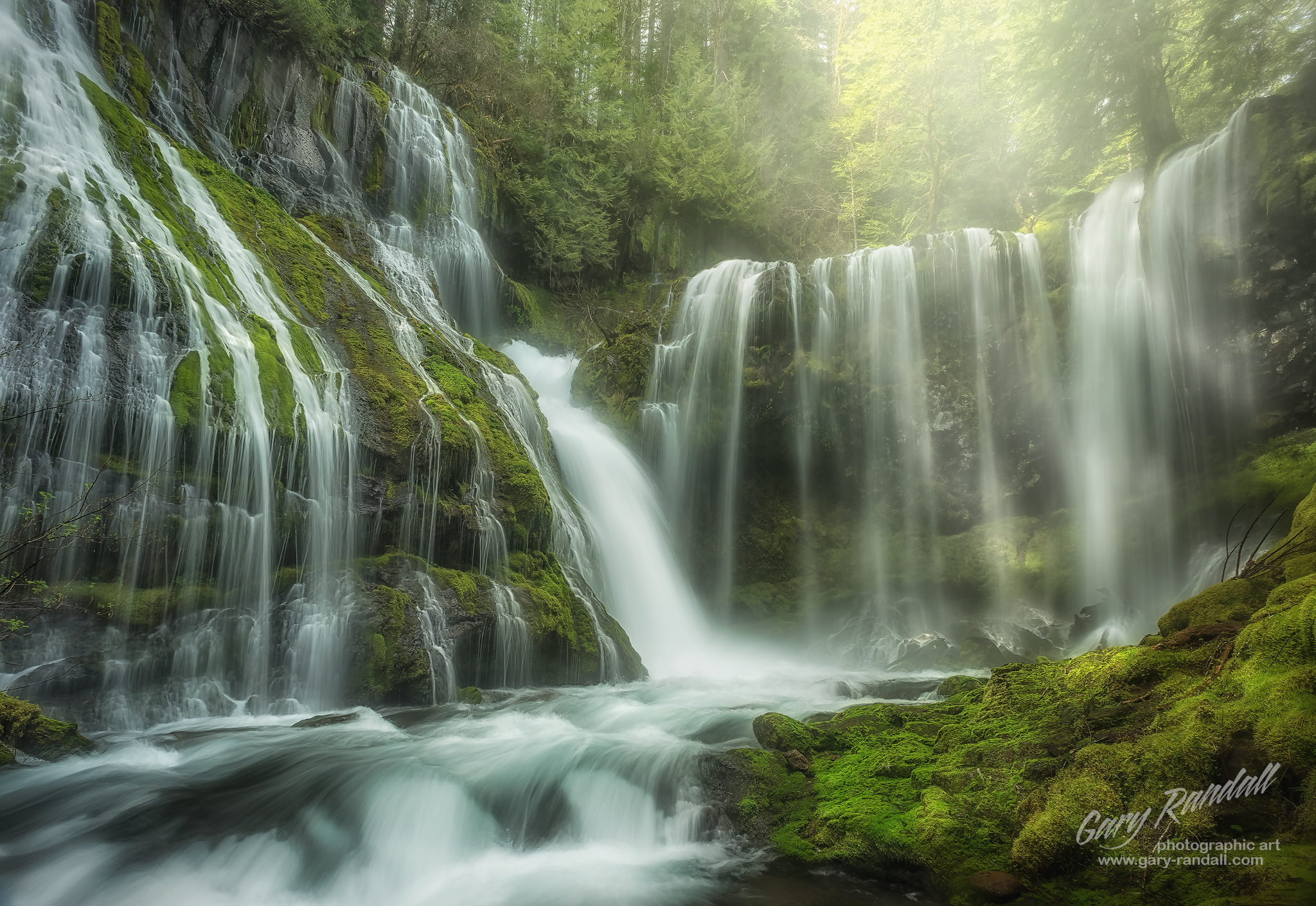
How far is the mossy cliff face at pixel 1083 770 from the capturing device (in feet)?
8.51

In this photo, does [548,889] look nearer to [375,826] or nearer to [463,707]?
[375,826]

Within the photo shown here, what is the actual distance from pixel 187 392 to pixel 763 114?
2203cm

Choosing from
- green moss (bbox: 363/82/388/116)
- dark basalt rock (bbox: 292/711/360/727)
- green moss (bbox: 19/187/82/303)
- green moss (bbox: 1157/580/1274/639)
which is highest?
green moss (bbox: 363/82/388/116)

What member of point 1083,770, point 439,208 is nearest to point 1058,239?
point 1083,770

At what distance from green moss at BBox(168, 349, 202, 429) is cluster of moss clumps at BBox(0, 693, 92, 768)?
275 cm

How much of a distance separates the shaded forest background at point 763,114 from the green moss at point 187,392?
30.7 ft

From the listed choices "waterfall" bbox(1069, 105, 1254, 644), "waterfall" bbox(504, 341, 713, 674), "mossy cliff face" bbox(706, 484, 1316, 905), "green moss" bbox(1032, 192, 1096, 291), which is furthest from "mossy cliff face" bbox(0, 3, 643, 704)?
"green moss" bbox(1032, 192, 1096, 291)

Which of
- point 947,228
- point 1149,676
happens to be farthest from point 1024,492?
point 947,228

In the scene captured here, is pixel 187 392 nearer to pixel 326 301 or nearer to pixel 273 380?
pixel 273 380

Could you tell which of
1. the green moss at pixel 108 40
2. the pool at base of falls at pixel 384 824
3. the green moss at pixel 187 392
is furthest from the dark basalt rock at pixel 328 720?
the green moss at pixel 108 40

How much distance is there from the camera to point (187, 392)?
6.66 metres

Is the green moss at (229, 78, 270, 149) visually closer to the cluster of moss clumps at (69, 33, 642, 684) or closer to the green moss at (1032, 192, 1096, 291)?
the cluster of moss clumps at (69, 33, 642, 684)

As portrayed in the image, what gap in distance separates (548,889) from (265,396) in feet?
20.2

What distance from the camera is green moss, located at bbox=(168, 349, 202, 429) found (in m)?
6.50
